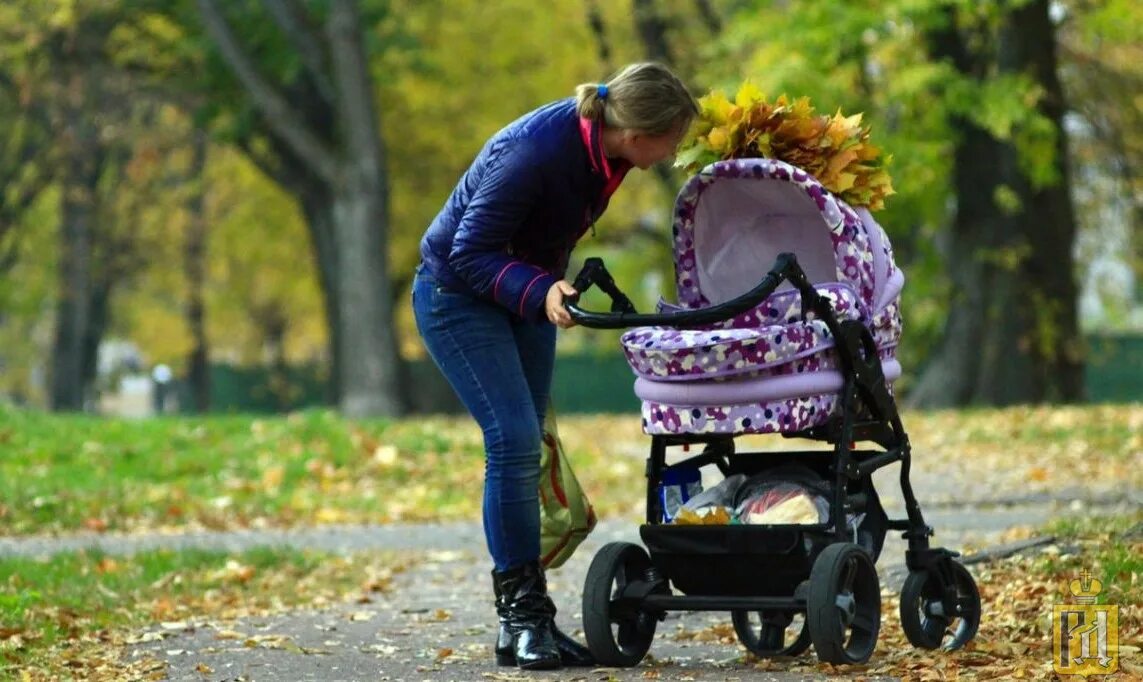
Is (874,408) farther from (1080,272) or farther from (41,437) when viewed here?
(1080,272)

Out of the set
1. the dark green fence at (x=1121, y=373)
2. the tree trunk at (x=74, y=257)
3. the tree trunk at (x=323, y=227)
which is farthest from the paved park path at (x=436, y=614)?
the dark green fence at (x=1121, y=373)

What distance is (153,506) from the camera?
1293cm

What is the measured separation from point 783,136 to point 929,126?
1537cm

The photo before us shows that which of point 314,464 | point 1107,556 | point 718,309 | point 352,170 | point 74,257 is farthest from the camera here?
point 74,257

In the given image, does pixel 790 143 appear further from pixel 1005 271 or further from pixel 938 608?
pixel 1005 271

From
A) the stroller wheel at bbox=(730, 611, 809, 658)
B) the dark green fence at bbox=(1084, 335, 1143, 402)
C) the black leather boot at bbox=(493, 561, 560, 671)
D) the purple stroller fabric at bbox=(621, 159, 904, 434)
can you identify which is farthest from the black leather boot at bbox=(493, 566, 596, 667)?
the dark green fence at bbox=(1084, 335, 1143, 402)

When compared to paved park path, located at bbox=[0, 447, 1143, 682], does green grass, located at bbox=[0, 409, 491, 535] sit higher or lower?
higher

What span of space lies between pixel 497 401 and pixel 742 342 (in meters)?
0.87

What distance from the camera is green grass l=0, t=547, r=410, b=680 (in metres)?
6.84

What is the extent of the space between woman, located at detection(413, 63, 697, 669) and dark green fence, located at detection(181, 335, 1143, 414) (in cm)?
3517

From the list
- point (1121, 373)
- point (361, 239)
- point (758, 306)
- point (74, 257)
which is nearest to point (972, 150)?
point (361, 239)

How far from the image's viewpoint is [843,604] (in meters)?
5.68

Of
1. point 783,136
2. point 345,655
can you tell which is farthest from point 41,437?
point 783,136

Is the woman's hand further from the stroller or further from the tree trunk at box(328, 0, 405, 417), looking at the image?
the tree trunk at box(328, 0, 405, 417)
